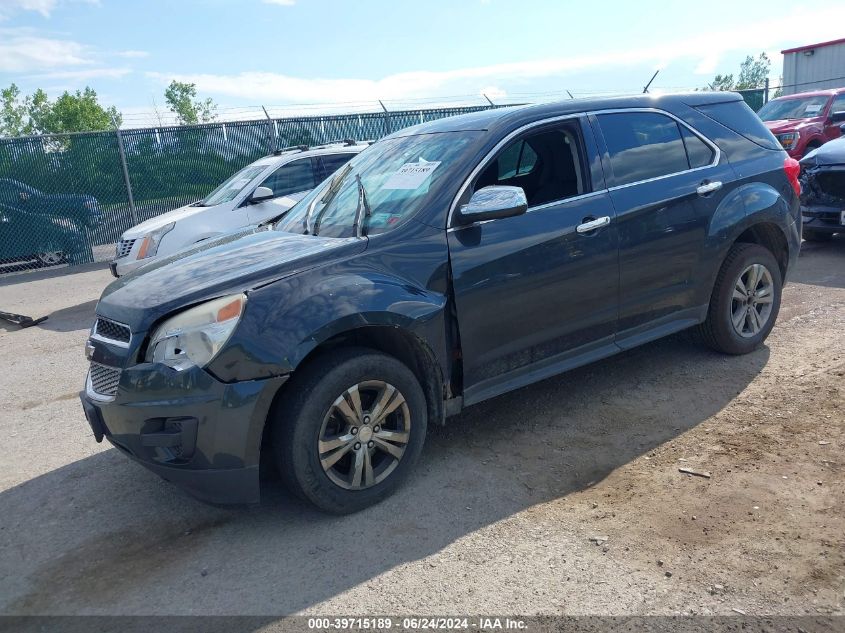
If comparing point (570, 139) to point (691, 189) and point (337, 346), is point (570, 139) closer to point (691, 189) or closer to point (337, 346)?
point (691, 189)

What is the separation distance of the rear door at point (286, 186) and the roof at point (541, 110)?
4.99 m

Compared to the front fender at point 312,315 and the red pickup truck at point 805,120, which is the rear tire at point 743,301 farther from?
the red pickup truck at point 805,120

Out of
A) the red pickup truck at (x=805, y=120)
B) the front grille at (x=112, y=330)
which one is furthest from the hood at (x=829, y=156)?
the front grille at (x=112, y=330)

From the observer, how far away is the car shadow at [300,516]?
308 cm

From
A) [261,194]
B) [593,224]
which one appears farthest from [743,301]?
[261,194]

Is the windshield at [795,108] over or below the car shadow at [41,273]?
over

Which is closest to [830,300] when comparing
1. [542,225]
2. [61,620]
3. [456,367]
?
[542,225]

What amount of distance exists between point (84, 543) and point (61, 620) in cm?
63

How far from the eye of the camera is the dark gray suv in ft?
10.6

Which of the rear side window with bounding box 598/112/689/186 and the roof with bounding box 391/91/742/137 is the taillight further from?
the rear side window with bounding box 598/112/689/186

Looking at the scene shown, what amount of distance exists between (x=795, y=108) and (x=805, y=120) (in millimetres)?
914

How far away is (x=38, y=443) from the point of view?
4.79 metres

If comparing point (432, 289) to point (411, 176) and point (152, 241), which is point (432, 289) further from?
point (152, 241)

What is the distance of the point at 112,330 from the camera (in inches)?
139
